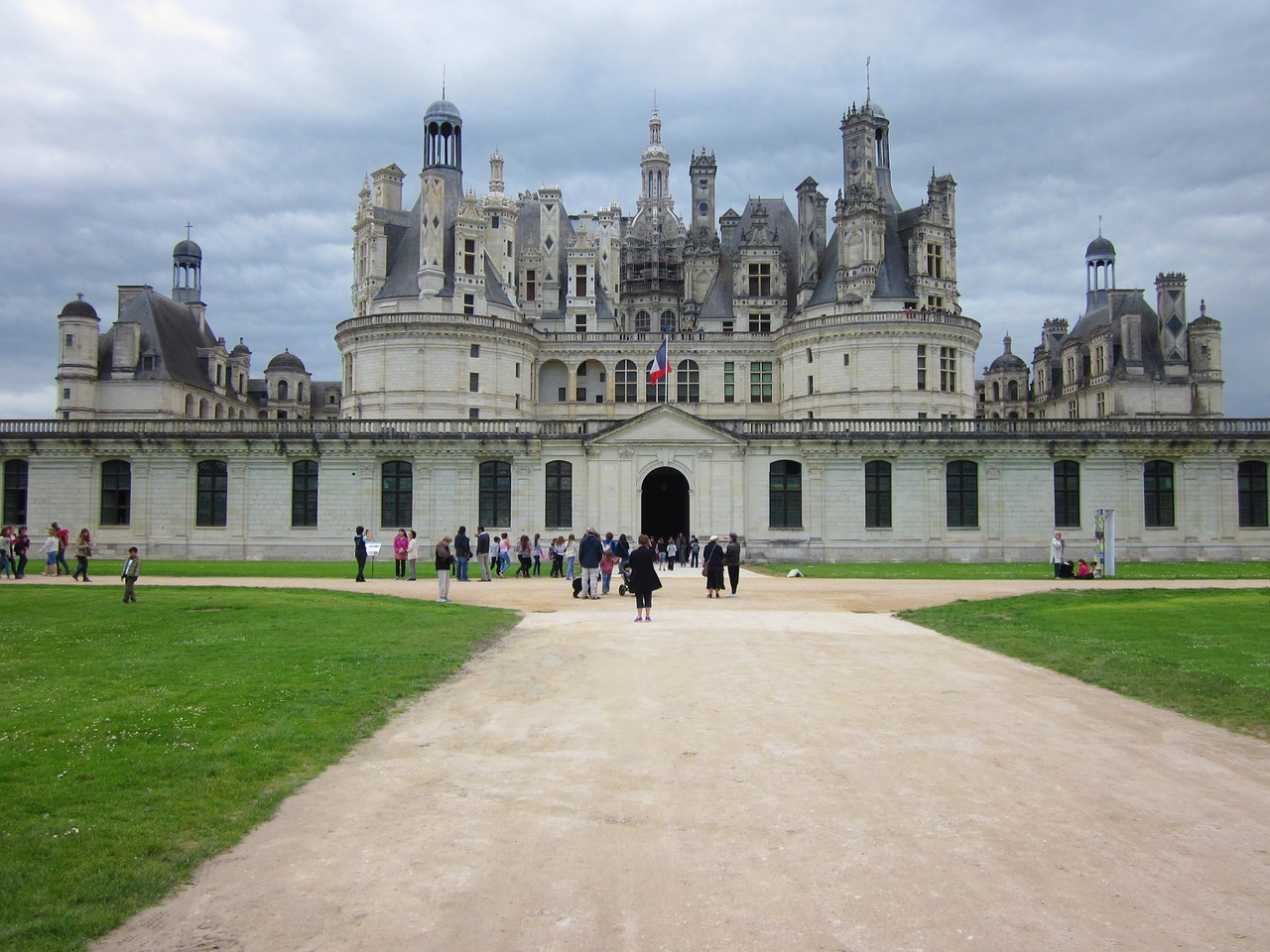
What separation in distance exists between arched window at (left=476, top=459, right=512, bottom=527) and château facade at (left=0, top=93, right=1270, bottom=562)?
157mm

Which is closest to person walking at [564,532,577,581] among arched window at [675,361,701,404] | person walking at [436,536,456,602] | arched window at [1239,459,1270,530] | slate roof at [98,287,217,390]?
person walking at [436,536,456,602]

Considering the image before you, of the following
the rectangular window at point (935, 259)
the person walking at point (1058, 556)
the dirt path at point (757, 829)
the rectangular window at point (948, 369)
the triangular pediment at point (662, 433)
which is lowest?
the dirt path at point (757, 829)

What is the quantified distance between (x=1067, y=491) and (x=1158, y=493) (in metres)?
4.74

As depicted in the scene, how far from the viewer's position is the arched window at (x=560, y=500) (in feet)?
161

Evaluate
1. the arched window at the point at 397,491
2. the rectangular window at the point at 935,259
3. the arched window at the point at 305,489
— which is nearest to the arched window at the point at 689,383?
the rectangular window at the point at 935,259

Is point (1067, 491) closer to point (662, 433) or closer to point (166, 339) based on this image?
point (662, 433)

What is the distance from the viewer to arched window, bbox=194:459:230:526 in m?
48.9

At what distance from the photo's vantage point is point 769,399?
231 feet

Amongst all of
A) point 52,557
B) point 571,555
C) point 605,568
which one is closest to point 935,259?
point 571,555

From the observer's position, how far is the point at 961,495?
162 ft

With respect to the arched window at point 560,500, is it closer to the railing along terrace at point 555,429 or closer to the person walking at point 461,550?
the railing along terrace at point 555,429

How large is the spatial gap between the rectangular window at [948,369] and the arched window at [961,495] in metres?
15.4

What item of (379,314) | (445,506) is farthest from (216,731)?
(379,314)

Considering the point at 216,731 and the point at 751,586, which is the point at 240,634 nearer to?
the point at 216,731
